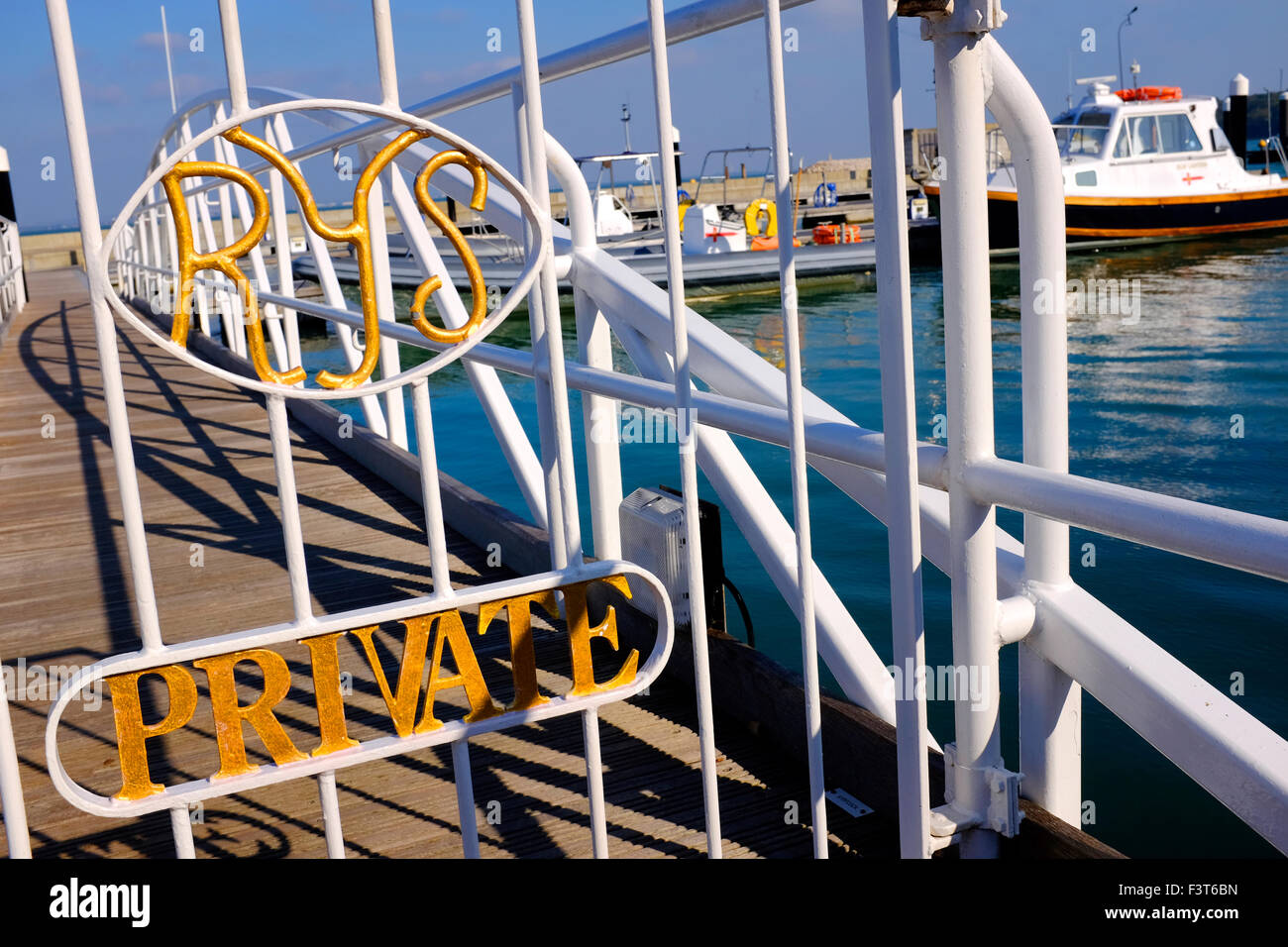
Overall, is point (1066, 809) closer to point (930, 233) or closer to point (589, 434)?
point (589, 434)

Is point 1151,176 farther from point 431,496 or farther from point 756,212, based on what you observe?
point 431,496

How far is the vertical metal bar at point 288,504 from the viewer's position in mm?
1184

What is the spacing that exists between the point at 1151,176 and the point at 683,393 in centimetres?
2354

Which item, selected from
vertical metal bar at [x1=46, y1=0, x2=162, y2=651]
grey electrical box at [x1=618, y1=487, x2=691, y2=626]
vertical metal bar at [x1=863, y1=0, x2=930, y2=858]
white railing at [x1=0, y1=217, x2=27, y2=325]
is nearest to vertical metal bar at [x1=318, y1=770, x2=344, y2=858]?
vertical metal bar at [x1=46, y1=0, x2=162, y2=651]

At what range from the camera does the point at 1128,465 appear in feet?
26.1

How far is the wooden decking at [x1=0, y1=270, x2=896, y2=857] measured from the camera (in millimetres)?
1909

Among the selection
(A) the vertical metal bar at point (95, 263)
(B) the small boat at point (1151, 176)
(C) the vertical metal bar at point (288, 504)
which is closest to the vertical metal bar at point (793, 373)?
(C) the vertical metal bar at point (288, 504)

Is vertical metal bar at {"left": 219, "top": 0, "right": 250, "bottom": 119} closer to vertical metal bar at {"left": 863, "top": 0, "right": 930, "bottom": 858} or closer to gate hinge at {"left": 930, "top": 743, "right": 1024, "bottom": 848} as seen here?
vertical metal bar at {"left": 863, "top": 0, "right": 930, "bottom": 858}

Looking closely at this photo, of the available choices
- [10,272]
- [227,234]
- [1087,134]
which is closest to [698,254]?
[1087,134]

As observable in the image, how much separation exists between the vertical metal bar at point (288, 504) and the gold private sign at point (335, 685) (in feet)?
0.12

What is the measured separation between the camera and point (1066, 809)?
1.67m

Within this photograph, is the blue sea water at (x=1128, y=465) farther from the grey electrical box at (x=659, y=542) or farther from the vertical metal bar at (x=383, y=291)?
the vertical metal bar at (x=383, y=291)

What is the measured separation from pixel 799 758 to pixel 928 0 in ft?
4.25
